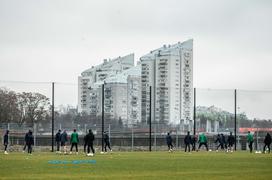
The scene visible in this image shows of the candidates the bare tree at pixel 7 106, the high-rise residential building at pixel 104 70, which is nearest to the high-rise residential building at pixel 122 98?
the high-rise residential building at pixel 104 70

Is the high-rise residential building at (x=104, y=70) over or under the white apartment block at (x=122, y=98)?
over

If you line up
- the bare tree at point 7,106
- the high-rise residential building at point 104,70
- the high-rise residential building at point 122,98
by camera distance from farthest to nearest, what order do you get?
the high-rise residential building at point 104,70
the high-rise residential building at point 122,98
the bare tree at point 7,106

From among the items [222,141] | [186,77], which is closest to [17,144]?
[222,141]

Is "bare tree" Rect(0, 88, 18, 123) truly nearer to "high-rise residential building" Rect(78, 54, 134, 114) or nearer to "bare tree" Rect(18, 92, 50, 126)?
"bare tree" Rect(18, 92, 50, 126)

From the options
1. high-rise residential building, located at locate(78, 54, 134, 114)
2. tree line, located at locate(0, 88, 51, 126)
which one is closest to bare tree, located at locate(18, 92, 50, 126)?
tree line, located at locate(0, 88, 51, 126)

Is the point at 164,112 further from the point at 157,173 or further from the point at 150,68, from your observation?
the point at 157,173

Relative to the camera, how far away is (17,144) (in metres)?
69.5

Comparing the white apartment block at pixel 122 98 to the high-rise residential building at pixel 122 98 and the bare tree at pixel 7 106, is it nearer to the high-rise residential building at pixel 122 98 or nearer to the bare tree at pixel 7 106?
the high-rise residential building at pixel 122 98

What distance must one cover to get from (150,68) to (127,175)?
122 m

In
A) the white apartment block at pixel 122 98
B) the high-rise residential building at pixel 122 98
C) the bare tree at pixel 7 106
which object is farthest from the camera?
the white apartment block at pixel 122 98

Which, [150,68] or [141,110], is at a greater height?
[150,68]

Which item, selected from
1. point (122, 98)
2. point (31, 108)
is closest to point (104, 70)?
point (122, 98)

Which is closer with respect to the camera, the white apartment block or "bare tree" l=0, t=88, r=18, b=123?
"bare tree" l=0, t=88, r=18, b=123

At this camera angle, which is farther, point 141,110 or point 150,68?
point 150,68
